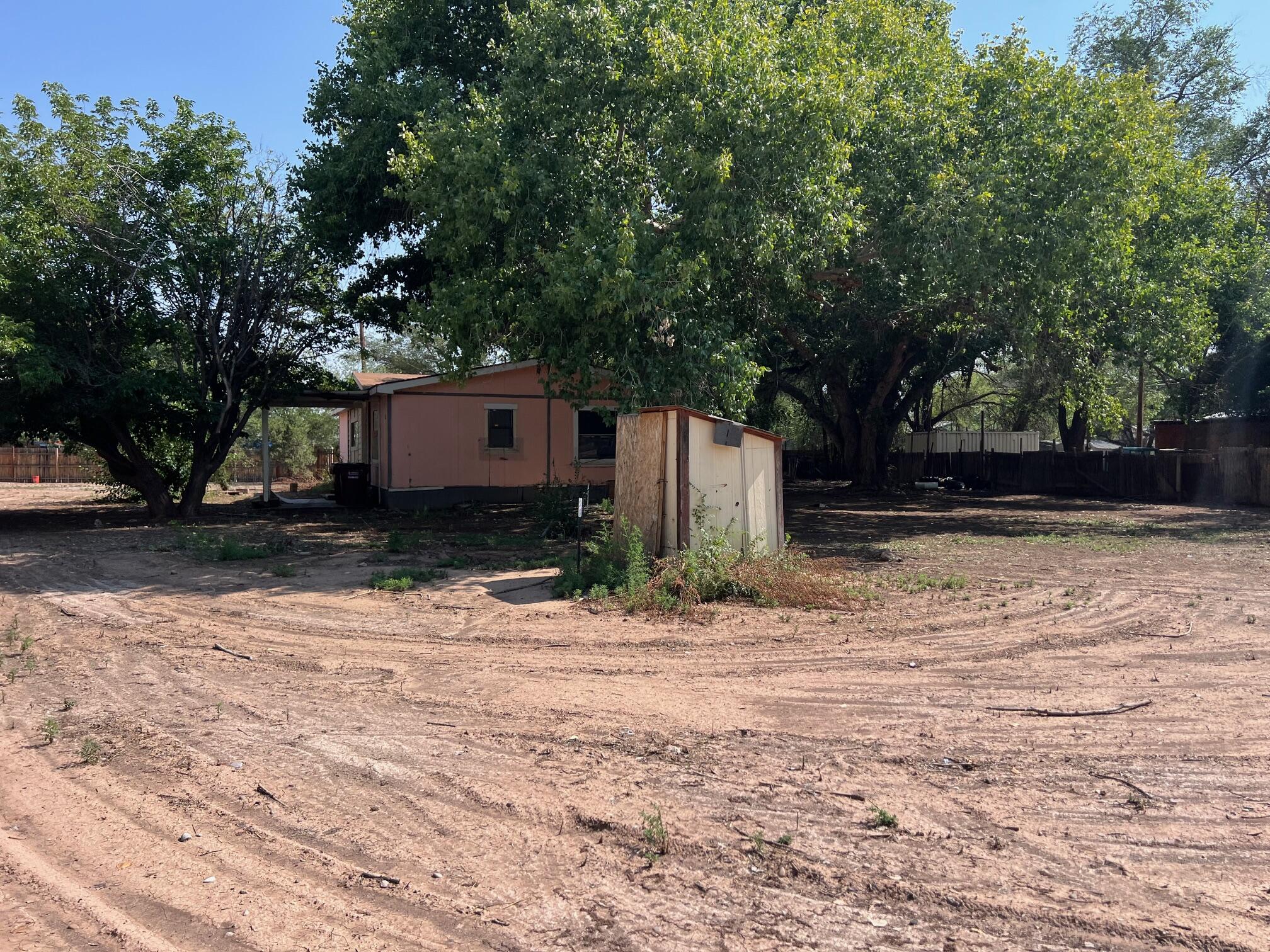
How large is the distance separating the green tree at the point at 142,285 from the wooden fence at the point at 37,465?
21070mm

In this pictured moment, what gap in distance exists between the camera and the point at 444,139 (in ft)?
40.3

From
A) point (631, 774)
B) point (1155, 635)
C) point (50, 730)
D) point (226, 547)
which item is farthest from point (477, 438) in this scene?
point (631, 774)

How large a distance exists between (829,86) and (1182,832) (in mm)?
10533

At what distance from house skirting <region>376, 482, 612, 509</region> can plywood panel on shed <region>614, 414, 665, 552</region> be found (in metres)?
9.69

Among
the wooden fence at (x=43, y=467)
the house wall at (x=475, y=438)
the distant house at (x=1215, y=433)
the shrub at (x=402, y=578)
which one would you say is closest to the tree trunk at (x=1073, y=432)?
the distant house at (x=1215, y=433)

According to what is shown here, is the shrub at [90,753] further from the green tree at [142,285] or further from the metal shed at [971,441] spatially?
the metal shed at [971,441]

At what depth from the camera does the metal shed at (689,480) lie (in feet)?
32.7

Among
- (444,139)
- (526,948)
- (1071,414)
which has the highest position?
(444,139)

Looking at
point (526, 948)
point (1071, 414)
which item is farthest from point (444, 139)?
point (1071, 414)

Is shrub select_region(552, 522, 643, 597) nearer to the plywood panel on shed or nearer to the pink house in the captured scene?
the plywood panel on shed

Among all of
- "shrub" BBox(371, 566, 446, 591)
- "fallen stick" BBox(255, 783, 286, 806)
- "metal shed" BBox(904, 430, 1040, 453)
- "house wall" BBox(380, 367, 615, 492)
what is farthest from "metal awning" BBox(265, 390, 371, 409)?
"metal shed" BBox(904, 430, 1040, 453)

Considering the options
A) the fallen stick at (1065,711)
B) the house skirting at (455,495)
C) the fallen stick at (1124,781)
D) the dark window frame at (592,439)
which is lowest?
the fallen stick at (1124,781)

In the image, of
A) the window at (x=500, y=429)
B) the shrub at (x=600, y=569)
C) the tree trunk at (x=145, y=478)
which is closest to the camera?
the shrub at (x=600, y=569)

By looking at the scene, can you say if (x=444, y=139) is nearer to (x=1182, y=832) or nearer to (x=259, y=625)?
(x=259, y=625)
